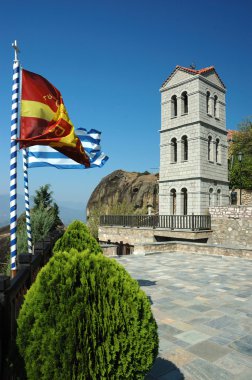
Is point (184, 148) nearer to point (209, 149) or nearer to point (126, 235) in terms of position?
point (209, 149)

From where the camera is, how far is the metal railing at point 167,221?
19.9 m

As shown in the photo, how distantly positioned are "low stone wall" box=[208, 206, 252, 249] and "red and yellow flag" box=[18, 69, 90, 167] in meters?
15.2

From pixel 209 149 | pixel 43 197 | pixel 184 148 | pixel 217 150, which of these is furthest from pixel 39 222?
pixel 217 150

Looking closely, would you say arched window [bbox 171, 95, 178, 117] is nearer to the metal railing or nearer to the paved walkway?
the metal railing

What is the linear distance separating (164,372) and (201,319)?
2191 millimetres

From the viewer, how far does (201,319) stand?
5691 mm

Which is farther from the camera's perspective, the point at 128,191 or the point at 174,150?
the point at 128,191

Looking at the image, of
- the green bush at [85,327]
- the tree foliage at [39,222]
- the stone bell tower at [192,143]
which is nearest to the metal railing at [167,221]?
the stone bell tower at [192,143]

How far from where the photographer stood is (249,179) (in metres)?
32.6

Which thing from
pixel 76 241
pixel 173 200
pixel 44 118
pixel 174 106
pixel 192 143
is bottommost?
pixel 76 241

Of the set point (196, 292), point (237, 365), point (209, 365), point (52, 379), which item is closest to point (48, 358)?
point (52, 379)

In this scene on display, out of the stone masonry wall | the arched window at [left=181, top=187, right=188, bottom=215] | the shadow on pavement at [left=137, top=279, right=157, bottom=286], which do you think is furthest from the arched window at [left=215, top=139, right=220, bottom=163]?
the shadow on pavement at [left=137, top=279, right=157, bottom=286]

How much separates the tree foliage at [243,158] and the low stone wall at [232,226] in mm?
11106

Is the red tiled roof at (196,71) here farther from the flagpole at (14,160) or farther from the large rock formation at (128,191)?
the flagpole at (14,160)
